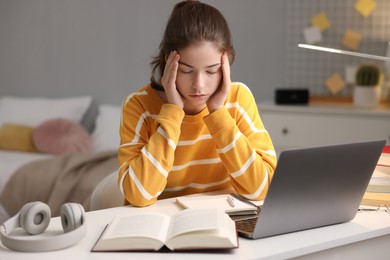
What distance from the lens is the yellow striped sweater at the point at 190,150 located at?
5.53 feet

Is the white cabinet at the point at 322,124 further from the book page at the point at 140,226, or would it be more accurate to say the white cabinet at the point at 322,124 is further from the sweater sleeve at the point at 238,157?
the book page at the point at 140,226

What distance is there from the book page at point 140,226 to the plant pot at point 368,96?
7.46 ft

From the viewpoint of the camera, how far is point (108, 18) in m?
4.26

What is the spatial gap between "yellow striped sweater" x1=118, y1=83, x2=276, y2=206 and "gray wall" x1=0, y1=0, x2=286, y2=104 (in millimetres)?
2013

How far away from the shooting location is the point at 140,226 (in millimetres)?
1368

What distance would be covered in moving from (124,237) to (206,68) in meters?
Answer: 0.55

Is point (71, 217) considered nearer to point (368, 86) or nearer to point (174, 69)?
point (174, 69)

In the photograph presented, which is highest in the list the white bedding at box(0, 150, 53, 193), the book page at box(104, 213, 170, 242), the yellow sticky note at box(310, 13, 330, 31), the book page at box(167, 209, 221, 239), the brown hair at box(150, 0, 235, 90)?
the brown hair at box(150, 0, 235, 90)

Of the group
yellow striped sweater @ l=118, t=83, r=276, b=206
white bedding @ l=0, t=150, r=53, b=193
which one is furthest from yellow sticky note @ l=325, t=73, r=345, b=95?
yellow striped sweater @ l=118, t=83, r=276, b=206

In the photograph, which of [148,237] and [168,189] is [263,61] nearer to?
[168,189]

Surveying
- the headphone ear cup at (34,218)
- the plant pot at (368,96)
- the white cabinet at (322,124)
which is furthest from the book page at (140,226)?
the plant pot at (368,96)

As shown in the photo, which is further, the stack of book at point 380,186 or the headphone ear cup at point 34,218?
the stack of book at point 380,186

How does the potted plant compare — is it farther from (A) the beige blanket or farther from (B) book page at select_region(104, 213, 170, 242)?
(B) book page at select_region(104, 213, 170, 242)

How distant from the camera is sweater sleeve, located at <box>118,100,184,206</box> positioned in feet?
5.43
